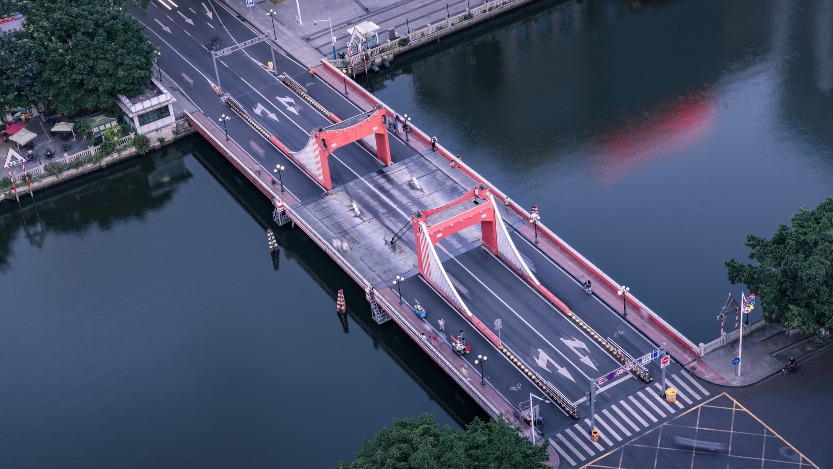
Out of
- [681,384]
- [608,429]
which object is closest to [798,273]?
[681,384]

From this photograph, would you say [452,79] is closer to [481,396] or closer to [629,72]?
[629,72]

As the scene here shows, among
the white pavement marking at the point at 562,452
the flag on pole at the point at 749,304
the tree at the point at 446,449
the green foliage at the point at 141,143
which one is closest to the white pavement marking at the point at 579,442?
the white pavement marking at the point at 562,452

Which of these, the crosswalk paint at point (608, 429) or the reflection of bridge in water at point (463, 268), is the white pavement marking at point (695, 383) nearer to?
the reflection of bridge in water at point (463, 268)

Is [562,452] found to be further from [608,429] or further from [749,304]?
[749,304]

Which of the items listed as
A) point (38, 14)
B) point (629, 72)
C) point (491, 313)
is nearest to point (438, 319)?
point (491, 313)

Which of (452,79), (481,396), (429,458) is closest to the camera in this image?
(429,458)

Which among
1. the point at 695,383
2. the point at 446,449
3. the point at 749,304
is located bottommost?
the point at 695,383

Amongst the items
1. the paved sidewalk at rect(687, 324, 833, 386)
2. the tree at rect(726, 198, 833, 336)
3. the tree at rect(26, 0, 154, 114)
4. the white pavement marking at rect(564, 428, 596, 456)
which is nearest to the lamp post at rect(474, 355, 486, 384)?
the white pavement marking at rect(564, 428, 596, 456)
